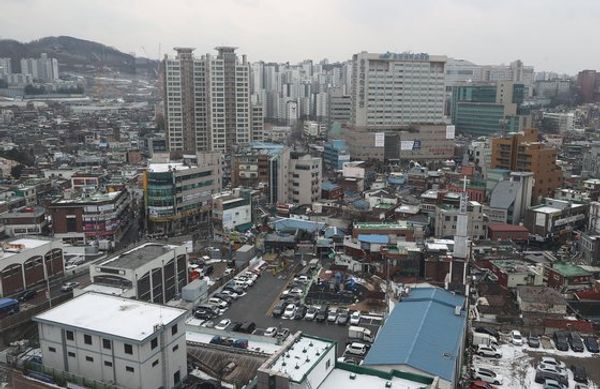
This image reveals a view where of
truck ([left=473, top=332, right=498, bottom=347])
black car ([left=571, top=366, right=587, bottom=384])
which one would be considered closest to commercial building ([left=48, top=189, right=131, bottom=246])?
truck ([left=473, top=332, right=498, bottom=347])

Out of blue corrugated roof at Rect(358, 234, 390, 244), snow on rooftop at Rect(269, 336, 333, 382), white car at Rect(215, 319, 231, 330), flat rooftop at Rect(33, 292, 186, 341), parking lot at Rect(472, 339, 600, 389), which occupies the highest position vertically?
flat rooftop at Rect(33, 292, 186, 341)

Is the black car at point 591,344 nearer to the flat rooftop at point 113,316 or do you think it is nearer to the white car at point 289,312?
the white car at point 289,312

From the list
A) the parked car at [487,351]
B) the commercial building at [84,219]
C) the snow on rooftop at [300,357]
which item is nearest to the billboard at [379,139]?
the commercial building at [84,219]

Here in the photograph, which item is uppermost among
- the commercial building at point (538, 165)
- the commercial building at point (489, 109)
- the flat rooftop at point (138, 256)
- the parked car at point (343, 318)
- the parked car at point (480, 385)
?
the commercial building at point (489, 109)

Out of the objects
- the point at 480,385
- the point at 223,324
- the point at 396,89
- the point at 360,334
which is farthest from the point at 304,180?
the point at 396,89

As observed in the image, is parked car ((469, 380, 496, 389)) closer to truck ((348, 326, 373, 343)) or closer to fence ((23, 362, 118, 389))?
truck ((348, 326, 373, 343))

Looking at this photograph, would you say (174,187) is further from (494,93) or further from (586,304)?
(494,93)
